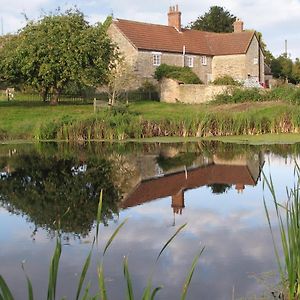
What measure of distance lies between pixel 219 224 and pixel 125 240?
1655 mm

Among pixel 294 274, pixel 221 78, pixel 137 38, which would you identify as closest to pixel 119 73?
pixel 137 38

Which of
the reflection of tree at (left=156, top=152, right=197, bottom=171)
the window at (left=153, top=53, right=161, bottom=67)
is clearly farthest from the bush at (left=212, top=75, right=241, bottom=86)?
the reflection of tree at (left=156, top=152, right=197, bottom=171)

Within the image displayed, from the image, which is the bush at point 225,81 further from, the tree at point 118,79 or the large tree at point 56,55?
the large tree at point 56,55

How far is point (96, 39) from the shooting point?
110ft

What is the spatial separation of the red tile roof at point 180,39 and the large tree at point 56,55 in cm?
1027

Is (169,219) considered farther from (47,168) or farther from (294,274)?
(47,168)

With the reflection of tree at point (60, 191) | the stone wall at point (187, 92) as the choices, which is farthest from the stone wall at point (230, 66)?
the reflection of tree at point (60, 191)

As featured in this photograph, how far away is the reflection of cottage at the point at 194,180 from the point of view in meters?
11.4

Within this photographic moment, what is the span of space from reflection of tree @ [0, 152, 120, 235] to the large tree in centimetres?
1599

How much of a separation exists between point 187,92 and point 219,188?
28.7 m

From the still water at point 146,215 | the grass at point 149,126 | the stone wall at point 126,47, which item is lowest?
the still water at point 146,215

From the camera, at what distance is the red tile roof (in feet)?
145

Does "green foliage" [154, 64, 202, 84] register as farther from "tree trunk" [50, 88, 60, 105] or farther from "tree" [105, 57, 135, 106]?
"tree trunk" [50, 88, 60, 105]

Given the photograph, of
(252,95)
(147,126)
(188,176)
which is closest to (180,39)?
(252,95)
